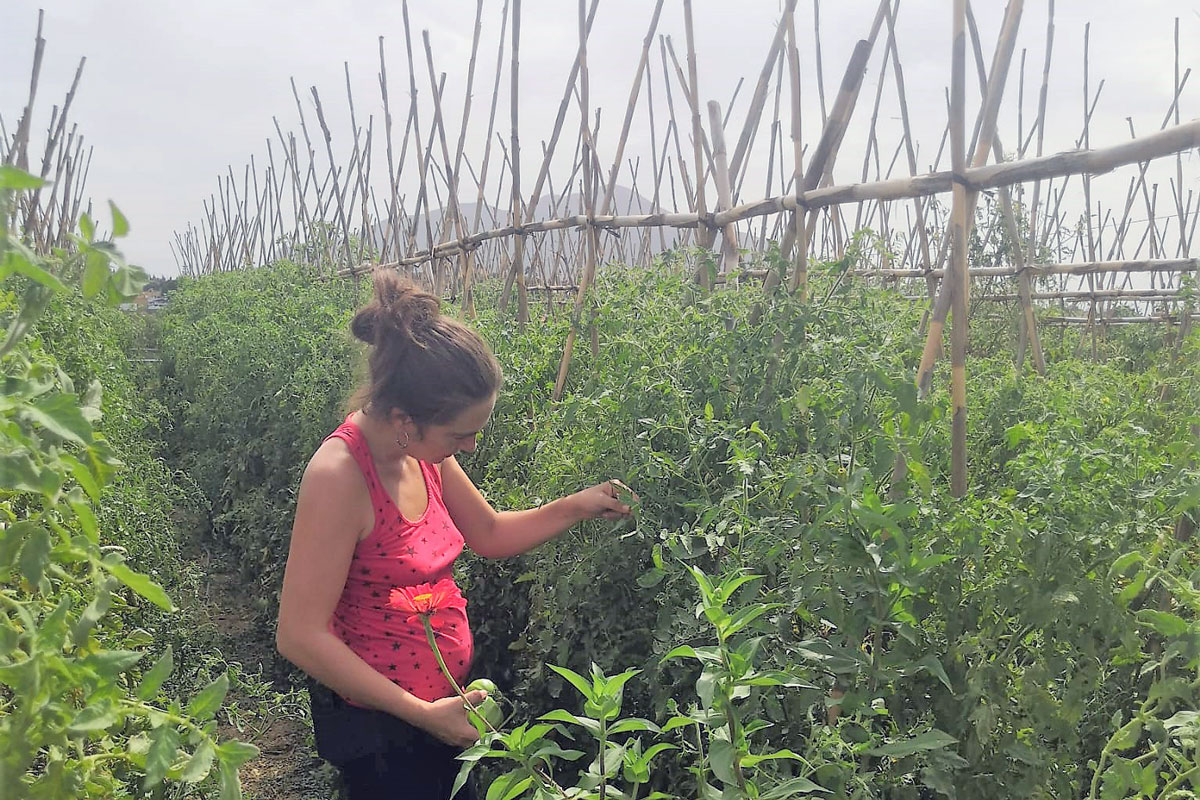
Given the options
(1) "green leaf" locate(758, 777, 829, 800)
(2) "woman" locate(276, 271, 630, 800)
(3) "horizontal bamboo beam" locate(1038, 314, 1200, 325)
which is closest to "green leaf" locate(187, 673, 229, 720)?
(1) "green leaf" locate(758, 777, 829, 800)

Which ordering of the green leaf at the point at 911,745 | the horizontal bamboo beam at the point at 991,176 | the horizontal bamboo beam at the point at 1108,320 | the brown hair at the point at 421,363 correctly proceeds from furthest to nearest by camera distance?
1. the horizontal bamboo beam at the point at 1108,320
2. the brown hair at the point at 421,363
3. the horizontal bamboo beam at the point at 991,176
4. the green leaf at the point at 911,745

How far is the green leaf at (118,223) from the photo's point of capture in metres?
0.65

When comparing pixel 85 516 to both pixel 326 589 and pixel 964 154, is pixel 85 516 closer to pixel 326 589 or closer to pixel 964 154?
pixel 326 589

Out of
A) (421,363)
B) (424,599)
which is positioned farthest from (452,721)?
(421,363)

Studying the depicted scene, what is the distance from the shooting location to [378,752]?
192 cm

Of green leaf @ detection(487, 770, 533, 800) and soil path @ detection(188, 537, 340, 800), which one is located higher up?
green leaf @ detection(487, 770, 533, 800)

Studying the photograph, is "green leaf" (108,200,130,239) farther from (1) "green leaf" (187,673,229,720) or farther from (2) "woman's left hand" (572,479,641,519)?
(2) "woman's left hand" (572,479,641,519)

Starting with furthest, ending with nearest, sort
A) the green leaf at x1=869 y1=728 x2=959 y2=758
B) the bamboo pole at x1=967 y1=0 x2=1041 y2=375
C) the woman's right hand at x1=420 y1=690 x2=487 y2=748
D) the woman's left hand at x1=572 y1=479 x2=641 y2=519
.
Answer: the bamboo pole at x1=967 y1=0 x2=1041 y2=375, the woman's left hand at x1=572 y1=479 x2=641 y2=519, the woman's right hand at x1=420 y1=690 x2=487 y2=748, the green leaf at x1=869 y1=728 x2=959 y2=758

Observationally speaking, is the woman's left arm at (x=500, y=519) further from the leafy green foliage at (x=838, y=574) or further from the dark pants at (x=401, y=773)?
the dark pants at (x=401, y=773)

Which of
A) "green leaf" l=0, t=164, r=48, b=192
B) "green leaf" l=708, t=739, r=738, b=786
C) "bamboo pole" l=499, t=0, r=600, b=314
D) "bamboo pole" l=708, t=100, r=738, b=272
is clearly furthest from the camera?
"bamboo pole" l=499, t=0, r=600, b=314

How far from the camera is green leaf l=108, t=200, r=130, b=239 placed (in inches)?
25.5

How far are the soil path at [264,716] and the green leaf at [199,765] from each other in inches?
83.1

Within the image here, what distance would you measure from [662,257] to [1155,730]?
6.32ft

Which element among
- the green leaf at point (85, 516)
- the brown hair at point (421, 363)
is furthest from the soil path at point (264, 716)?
the green leaf at point (85, 516)
